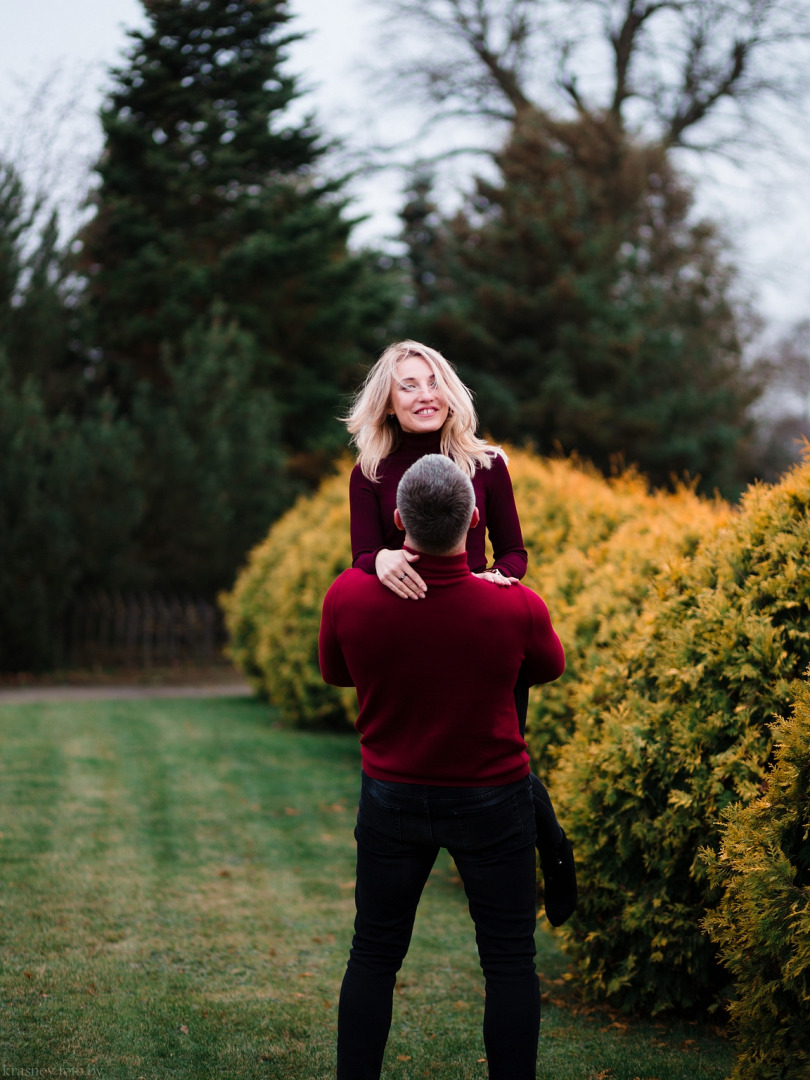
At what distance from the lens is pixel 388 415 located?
9.11ft

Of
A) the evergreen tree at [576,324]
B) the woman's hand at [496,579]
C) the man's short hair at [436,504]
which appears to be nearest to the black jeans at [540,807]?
the woman's hand at [496,579]

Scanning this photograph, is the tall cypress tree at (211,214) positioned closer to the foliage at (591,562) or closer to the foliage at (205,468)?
the foliage at (205,468)

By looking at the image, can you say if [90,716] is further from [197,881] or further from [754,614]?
[754,614]

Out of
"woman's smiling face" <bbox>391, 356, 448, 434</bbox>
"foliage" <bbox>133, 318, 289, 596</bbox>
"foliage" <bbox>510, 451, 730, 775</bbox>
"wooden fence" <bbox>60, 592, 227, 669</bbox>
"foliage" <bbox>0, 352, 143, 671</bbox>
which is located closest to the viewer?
"woman's smiling face" <bbox>391, 356, 448, 434</bbox>

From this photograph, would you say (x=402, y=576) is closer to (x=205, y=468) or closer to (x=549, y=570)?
(x=549, y=570)

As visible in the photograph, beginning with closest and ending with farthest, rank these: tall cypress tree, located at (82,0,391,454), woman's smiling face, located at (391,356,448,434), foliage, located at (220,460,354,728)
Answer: woman's smiling face, located at (391,356,448,434), foliage, located at (220,460,354,728), tall cypress tree, located at (82,0,391,454)

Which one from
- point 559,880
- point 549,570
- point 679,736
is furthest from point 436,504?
point 549,570

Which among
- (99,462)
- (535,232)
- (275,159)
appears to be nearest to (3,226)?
(99,462)

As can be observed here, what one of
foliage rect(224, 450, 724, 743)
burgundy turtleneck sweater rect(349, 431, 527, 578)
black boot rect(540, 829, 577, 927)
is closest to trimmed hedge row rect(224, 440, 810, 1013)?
foliage rect(224, 450, 724, 743)

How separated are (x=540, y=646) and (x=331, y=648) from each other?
52 centimetres

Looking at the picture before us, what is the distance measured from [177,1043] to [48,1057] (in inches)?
15.6

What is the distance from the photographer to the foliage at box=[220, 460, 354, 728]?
8.78 meters

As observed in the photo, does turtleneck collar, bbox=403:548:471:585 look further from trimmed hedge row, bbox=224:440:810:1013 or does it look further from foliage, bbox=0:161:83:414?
foliage, bbox=0:161:83:414

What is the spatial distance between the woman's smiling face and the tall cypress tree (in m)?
13.0
